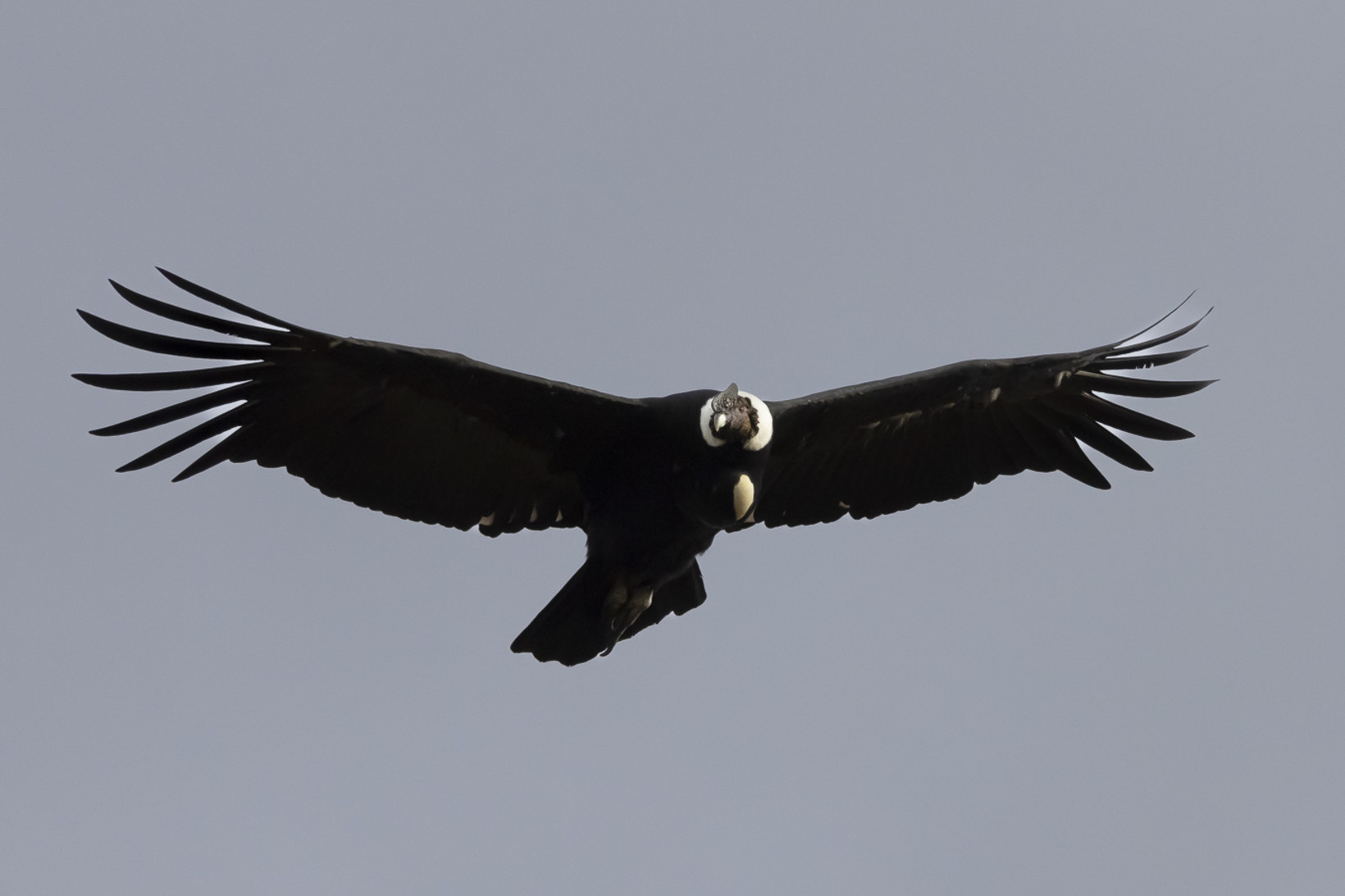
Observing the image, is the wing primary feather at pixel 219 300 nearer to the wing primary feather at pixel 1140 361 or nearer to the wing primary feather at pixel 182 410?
→ the wing primary feather at pixel 182 410

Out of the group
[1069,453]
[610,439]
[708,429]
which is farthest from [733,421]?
[1069,453]

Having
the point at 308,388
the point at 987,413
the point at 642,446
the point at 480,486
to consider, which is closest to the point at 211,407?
the point at 308,388

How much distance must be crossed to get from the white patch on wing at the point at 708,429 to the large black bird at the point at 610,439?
0.01 m

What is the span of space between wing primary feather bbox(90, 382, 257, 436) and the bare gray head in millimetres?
2741

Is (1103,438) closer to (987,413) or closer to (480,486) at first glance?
(987,413)

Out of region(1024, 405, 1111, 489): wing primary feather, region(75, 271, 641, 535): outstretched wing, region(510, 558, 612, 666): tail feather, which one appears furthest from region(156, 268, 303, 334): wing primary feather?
region(1024, 405, 1111, 489): wing primary feather

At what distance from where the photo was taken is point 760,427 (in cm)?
933

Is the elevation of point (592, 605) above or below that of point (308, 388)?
below

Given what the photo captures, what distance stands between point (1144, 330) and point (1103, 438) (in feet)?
2.73

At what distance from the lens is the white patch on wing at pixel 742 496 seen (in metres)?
9.25

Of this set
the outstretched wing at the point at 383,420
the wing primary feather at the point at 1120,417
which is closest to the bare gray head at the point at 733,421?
the outstretched wing at the point at 383,420

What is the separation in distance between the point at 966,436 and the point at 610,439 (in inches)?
103

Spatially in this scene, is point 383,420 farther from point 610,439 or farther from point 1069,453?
point 1069,453

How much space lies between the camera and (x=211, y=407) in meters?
9.08
